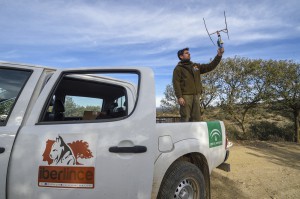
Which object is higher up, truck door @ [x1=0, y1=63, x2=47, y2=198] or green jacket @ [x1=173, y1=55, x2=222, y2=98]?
green jacket @ [x1=173, y1=55, x2=222, y2=98]

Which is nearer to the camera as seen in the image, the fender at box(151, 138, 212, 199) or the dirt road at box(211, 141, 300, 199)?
the fender at box(151, 138, 212, 199)

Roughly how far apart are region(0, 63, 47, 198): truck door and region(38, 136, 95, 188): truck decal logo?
0.30 metres

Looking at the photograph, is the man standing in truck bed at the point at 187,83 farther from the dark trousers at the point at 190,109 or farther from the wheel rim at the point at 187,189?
the wheel rim at the point at 187,189

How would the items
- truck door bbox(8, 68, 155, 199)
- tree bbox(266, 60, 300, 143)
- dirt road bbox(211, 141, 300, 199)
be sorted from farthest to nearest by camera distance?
tree bbox(266, 60, 300, 143)
dirt road bbox(211, 141, 300, 199)
truck door bbox(8, 68, 155, 199)

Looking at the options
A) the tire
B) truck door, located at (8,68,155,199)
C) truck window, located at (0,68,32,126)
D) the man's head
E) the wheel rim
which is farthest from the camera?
the man's head

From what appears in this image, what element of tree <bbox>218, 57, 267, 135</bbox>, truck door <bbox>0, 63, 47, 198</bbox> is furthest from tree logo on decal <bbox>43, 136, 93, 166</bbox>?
tree <bbox>218, 57, 267, 135</bbox>

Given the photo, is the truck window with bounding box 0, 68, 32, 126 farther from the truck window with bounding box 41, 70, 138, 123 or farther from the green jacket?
the green jacket

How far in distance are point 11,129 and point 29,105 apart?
0.27 metres

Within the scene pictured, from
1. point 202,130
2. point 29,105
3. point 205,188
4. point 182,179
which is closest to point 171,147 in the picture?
point 182,179

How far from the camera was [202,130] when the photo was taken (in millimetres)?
3477

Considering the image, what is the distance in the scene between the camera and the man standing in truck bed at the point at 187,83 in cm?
550

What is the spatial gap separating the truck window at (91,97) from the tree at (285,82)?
15.6m

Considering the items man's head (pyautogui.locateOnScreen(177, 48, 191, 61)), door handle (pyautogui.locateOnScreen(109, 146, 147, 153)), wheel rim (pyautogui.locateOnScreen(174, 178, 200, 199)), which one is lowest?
wheel rim (pyautogui.locateOnScreen(174, 178, 200, 199))

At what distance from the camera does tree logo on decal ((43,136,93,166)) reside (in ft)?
8.10
